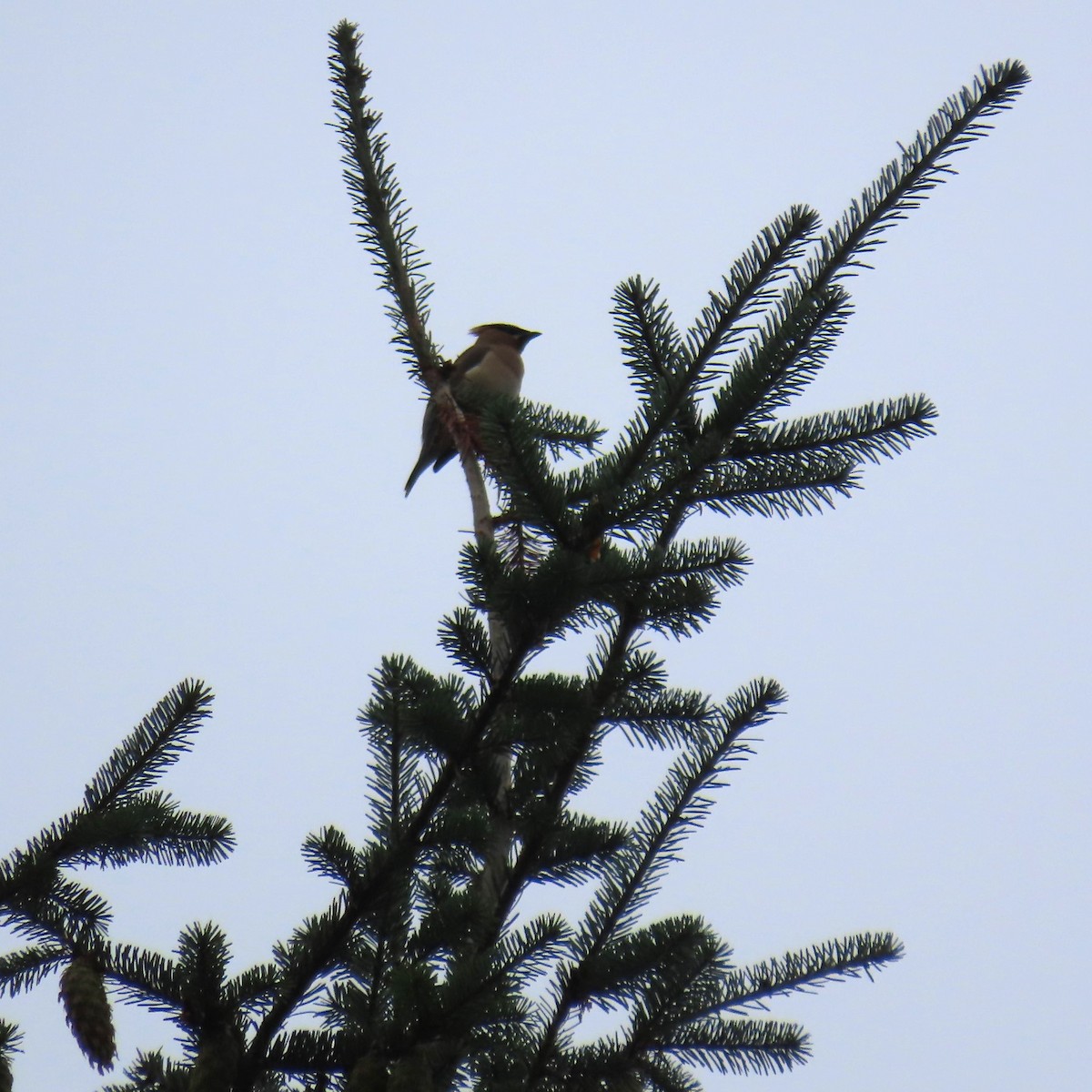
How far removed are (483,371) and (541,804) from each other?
373cm

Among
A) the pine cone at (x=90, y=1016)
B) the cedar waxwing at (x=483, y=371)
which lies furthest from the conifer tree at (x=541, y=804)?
the cedar waxwing at (x=483, y=371)

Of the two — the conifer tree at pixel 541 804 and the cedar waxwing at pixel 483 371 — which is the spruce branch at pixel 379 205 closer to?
the conifer tree at pixel 541 804

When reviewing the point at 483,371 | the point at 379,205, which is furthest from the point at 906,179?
the point at 483,371

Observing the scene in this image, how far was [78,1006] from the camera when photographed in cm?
175

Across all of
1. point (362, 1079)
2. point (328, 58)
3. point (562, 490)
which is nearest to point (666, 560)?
point (562, 490)

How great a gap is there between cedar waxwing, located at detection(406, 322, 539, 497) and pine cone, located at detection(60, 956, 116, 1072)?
3.73 m

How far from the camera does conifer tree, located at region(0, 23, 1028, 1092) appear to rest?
5.89 ft

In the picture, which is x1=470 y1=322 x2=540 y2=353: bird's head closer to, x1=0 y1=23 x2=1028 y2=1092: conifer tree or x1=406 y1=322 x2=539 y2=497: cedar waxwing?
x1=406 y1=322 x2=539 y2=497: cedar waxwing

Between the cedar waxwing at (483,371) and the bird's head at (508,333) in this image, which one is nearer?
the cedar waxwing at (483,371)

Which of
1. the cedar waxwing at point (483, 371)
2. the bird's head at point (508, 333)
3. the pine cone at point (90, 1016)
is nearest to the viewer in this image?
the pine cone at point (90, 1016)

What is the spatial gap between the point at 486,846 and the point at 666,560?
2.24 feet

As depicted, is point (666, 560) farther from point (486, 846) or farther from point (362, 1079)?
point (362, 1079)

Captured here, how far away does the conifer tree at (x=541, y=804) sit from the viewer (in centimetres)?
179

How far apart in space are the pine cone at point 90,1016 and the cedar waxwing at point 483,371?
3.73 metres
